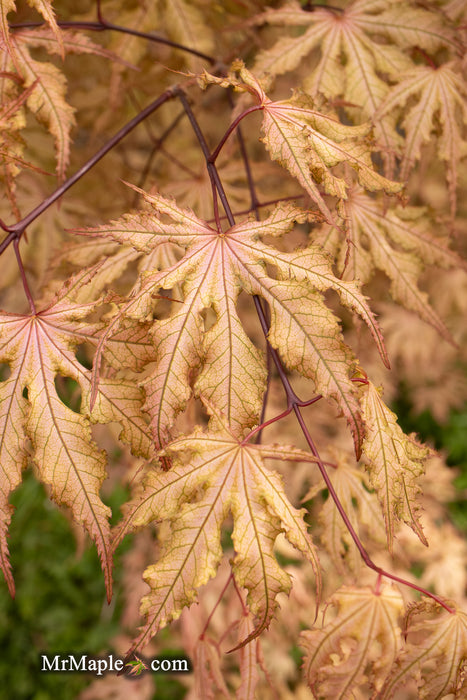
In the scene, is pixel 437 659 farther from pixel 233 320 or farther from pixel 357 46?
pixel 357 46

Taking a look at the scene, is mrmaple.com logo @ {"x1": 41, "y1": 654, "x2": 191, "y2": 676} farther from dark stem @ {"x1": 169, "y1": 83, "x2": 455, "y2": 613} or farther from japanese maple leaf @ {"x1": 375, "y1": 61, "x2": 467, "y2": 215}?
japanese maple leaf @ {"x1": 375, "y1": 61, "x2": 467, "y2": 215}

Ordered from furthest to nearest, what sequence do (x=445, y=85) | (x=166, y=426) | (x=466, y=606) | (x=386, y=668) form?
(x=466, y=606) → (x=445, y=85) → (x=386, y=668) → (x=166, y=426)

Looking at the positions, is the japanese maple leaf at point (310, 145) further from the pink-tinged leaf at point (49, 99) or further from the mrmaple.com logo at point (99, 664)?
the mrmaple.com logo at point (99, 664)

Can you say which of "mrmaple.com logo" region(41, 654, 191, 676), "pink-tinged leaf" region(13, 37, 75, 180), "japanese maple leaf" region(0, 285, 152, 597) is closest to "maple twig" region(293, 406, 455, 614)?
"japanese maple leaf" region(0, 285, 152, 597)

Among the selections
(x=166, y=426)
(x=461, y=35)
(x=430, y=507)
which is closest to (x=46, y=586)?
(x=430, y=507)

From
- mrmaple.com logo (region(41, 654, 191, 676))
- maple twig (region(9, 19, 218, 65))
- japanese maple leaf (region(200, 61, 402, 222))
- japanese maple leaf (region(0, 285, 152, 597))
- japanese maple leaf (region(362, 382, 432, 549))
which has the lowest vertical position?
mrmaple.com logo (region(41, 654, 191, 676))

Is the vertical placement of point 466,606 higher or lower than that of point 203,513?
lower

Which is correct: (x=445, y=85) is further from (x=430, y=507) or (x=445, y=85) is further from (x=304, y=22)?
(x=430, y=507)

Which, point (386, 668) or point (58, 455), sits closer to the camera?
point (58, 455)
